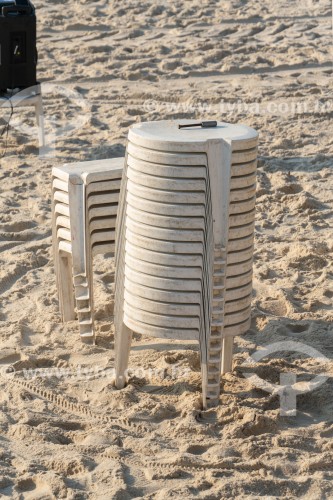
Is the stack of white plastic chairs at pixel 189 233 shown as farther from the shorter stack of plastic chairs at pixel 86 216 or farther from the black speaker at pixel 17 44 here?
the black speaker at pixel 17 44

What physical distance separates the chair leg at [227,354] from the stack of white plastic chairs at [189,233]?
0.57 feet

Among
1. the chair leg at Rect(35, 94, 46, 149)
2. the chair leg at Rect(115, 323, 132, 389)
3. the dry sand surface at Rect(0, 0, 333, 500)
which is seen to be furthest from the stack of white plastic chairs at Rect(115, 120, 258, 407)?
the chair leg at Rect(35, 94, 46, 149)

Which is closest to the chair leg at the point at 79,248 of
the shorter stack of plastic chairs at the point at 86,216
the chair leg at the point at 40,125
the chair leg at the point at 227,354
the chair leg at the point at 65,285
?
the shorter stack of plastic chairs at the point at 86,216

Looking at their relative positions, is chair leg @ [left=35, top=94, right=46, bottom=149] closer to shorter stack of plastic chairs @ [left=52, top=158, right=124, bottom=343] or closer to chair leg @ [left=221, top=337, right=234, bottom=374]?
shorter stack of plastic chairs @ [left=52, top=158, right=124, bottom=343]

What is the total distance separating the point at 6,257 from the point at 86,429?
6.33 feet

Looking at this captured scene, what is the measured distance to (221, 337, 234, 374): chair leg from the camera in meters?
4.50

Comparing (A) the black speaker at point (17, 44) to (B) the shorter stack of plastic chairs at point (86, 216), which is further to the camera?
(A) the black speaker at point (17, 44)

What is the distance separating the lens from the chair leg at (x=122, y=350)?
4.42 metres

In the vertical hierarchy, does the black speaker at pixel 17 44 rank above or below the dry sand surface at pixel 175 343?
above

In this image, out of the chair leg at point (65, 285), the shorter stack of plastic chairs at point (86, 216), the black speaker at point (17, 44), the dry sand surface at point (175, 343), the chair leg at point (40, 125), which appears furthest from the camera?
the chair leg at point (40, 125)

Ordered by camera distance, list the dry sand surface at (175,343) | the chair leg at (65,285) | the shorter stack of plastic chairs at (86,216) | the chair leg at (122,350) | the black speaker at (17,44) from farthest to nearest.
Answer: the black speaker at (17,44) → the chair leg at (65,285) → the shorter stack of plastic chairs at (86,216) → the chair leg at (122,350) → the dry sand surface at (175,343)

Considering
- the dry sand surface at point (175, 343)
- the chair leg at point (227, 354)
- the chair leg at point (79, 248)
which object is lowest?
the dry sand surface at point (175, 343)

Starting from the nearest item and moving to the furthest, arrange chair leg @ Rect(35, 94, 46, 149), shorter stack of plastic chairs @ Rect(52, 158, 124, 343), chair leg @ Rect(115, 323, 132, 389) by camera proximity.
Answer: chair leg @ Rect(115, 323, 132, 389), shorter stack of plastic chairs @ Rect(52, 158, 124, 343), chair leg @ Rect(35, 94, 46, 149)

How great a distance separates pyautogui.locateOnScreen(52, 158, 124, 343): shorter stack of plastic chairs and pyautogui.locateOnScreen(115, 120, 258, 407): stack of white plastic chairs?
42 cm
